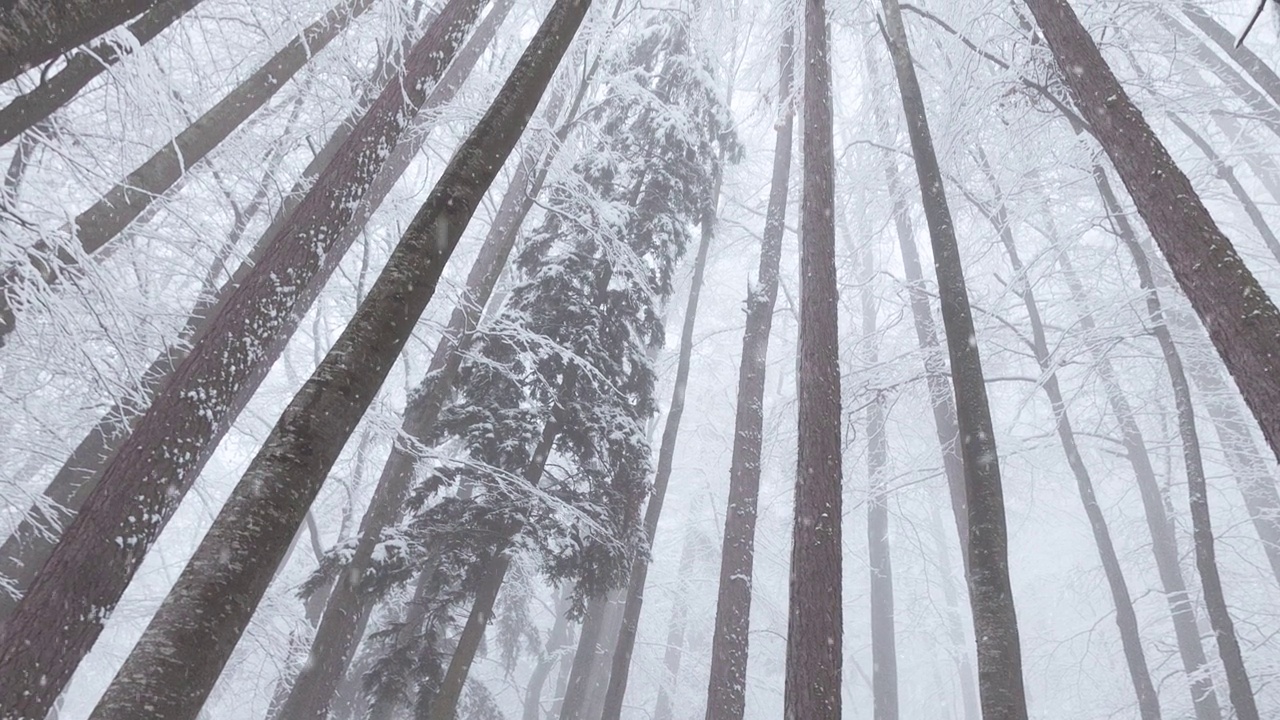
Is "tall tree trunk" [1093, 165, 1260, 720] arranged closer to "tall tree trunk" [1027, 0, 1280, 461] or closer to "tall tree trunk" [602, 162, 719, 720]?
"tall tree trunk" [1027, 0, 1280, 461]

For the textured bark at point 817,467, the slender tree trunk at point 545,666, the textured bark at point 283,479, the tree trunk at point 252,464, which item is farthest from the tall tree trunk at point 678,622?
the textured bark at point 283,479

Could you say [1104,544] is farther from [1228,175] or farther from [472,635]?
[472,635]

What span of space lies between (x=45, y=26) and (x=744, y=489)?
7658mm

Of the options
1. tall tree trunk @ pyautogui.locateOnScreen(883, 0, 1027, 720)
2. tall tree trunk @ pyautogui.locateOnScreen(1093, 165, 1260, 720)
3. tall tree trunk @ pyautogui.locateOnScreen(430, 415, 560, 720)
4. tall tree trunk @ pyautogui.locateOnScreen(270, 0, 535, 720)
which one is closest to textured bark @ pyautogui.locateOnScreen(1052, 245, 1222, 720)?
tall tree trunk @ pyautogui.locateOnScreen(1093, 165, 1260, 720)

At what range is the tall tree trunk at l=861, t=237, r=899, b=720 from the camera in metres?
12.8

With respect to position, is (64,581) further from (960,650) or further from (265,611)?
(960,650)

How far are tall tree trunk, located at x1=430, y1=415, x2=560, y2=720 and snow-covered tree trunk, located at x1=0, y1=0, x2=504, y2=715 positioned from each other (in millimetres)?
3464

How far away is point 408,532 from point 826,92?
5952 mm

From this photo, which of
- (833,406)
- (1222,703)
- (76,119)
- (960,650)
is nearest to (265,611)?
(76,119)

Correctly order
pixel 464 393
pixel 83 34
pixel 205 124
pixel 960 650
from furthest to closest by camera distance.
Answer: pixel 960 650 < pixel 464 393 < pixel 205 124 < pixel 83 34

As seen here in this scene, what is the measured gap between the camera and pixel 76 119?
24.7 feet

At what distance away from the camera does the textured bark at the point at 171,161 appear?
4.32 meters

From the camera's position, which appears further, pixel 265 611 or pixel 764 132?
pixel 764 132

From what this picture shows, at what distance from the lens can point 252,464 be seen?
293cm
